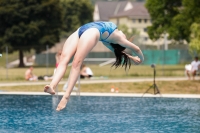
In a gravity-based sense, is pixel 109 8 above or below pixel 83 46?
above

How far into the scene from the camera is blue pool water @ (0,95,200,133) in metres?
13.2

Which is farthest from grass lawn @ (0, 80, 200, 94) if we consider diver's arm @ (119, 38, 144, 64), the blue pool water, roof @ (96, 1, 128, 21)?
roof @ (96, 1, 128, 21)

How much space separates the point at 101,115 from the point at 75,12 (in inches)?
3865

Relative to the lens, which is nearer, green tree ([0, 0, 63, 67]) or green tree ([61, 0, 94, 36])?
green tree ([0, 0, 63, 67])

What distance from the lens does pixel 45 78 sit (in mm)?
33562

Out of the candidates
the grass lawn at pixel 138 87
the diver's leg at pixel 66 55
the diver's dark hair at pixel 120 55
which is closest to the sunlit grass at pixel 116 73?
the grass lawn at pixel 138 87

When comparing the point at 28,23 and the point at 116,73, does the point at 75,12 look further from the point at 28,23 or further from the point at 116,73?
the point at 116,73

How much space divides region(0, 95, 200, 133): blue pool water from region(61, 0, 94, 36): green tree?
88.8m

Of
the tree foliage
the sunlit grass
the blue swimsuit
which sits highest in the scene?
the tree foliage

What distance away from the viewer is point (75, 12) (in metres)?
114

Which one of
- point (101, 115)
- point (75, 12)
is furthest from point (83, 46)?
point (75, 12)

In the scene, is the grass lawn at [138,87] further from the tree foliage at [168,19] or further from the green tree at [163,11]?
the green tree at [163,11]

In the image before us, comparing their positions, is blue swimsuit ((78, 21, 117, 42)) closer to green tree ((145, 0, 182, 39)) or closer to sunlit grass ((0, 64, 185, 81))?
sunlit grass ((0, 64, 185, 81))

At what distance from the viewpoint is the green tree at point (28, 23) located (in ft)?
222
